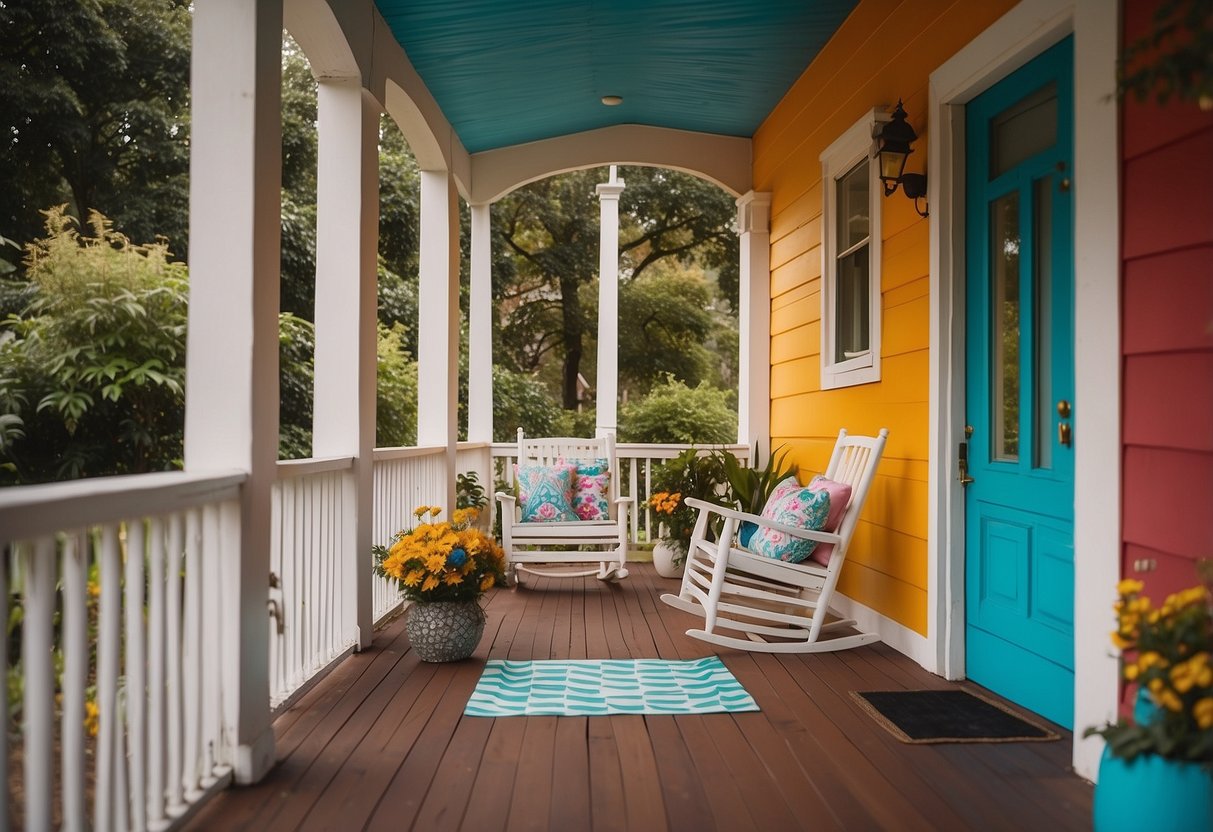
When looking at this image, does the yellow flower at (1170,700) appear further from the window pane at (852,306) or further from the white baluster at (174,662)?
the window pane at (852,306)

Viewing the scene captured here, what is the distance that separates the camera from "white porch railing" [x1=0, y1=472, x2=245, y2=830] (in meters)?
1.61

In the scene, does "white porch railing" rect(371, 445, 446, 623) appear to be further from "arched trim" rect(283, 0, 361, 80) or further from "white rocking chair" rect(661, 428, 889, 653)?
"arched trim" rect(283, 0, 361, 80)

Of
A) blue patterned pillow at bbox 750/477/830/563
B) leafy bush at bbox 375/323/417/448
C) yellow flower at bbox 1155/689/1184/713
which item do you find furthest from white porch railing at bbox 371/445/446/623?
leafy bush at bbox 375/323/417/448

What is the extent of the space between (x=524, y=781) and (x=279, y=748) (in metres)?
0.77

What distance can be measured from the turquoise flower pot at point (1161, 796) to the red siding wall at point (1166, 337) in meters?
0.41

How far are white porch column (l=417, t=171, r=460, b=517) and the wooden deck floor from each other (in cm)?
221

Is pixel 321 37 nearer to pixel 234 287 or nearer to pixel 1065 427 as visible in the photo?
pixel 234 287

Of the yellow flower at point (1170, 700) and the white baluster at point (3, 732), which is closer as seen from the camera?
the white baluster at point (3, 732)

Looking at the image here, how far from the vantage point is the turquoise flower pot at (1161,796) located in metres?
1.86

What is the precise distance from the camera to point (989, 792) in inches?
95.0

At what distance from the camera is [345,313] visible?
3912 mm

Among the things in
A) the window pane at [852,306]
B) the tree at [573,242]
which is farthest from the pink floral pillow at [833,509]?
the tree at [573,242]

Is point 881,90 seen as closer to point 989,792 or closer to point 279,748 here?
point 989,792

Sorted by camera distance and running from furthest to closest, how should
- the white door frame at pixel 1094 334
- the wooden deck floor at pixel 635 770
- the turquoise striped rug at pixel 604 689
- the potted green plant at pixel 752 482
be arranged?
the potted green plant at pixel 752 482 < the turquoise striped rug at pixel 604 689 < the white door frame at pixel 1094 334 < the wooden deck floor at pixel 635 770
